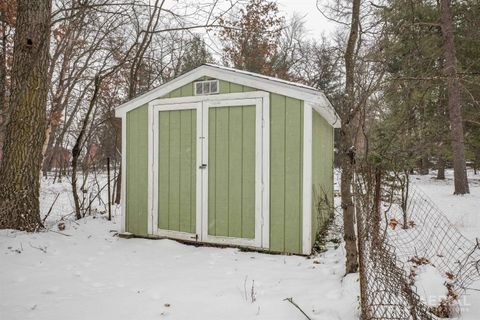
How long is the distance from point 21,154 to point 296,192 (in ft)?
13.6

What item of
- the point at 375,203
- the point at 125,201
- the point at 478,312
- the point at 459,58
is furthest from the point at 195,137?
the point at 459,58

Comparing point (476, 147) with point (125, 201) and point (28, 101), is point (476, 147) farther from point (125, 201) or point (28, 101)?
point (28, 101)

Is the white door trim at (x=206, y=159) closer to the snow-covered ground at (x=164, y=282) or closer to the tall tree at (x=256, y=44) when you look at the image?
the snow-covered ground at (x=164, y=282)

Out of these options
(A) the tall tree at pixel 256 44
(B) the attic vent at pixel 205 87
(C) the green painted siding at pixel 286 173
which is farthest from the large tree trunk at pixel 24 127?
(A) the tall tree at pixel 256 44

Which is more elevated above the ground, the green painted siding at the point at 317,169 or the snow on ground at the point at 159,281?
the green painted siding at the point at 317,169

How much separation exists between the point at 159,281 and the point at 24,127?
3.35m

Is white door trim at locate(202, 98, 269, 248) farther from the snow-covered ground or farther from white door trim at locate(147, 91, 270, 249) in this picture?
the snow-covered ground

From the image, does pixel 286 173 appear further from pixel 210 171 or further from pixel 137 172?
pixel 137 172

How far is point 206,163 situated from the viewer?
4797 millimetres

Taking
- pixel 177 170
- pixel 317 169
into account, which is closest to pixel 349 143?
pixel 317 169

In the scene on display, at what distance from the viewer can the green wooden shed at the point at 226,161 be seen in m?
4.34

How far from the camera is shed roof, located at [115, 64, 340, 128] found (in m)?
4.29

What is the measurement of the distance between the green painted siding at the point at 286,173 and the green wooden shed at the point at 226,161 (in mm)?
14

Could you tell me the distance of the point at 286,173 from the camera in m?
4.39
